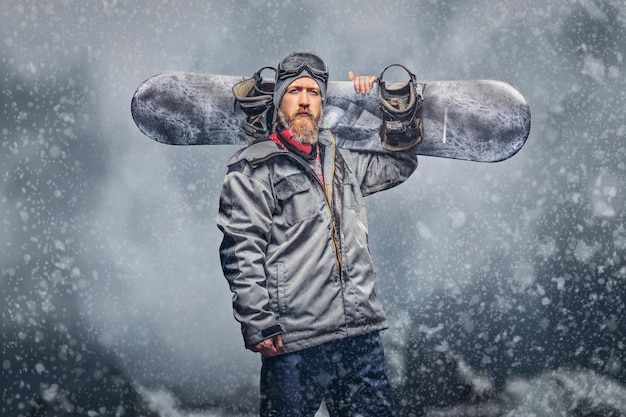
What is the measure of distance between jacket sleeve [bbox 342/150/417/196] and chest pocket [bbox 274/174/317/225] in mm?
469

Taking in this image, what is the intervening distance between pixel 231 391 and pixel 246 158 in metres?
3.07

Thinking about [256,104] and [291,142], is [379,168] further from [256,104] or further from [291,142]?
[256,104]

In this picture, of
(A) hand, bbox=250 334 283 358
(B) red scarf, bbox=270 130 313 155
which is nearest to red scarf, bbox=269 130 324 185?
(B) red scarf, bbox=270 130 313 155

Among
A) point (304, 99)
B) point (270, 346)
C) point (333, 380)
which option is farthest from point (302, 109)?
point (333, 380)

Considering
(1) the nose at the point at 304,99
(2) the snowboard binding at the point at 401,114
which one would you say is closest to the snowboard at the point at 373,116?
(2) the snowboard binding at the point at 401,114

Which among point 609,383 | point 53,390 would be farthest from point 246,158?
point 609,383

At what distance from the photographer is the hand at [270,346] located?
318cm

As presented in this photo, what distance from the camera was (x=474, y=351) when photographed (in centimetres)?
584

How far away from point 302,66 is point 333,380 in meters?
1.55

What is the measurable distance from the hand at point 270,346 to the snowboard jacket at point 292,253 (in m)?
0.03

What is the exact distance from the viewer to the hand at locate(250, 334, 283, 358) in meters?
3.18

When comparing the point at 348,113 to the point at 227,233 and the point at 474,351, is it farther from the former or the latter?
the point at 474,351

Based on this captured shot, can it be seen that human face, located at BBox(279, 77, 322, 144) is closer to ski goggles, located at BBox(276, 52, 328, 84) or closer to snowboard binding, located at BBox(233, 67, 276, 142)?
ski goggles, located at BBox(276, 52, 328, 84)

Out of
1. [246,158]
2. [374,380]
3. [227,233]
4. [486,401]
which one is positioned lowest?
[486,401]
